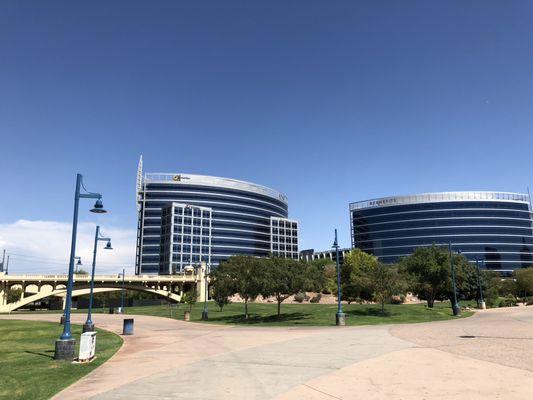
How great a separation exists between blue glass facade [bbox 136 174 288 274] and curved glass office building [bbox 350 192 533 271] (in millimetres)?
46466

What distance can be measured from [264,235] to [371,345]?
162 metres

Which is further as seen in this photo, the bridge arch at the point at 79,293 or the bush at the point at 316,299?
the bridge arch at the point at 79,293

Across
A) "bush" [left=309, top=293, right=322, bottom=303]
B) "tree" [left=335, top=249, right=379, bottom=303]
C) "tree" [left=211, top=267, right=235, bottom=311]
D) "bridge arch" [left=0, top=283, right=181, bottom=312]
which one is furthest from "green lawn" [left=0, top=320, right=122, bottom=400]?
"bridge arch" [left=0, top=283, right=181, bottom=312]

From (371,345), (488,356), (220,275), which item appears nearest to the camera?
(488,356)

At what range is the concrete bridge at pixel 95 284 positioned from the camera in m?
92.4

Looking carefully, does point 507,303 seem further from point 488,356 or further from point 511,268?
point 511,268

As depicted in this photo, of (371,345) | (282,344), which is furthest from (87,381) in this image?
(371,345)

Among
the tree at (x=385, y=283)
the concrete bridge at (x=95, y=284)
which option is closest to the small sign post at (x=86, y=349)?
the tree at (x=385, y=283)

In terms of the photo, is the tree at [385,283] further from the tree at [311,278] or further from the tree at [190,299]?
the tree at [190,299]

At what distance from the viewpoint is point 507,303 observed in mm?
63750

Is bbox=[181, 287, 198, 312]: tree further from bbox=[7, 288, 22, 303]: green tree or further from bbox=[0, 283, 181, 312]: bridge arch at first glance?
bbox=[7, 288, 22, 303]: green tree

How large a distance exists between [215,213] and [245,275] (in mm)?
126947

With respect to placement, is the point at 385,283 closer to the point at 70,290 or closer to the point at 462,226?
the point at 70,290

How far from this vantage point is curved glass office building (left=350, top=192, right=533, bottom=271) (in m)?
156
